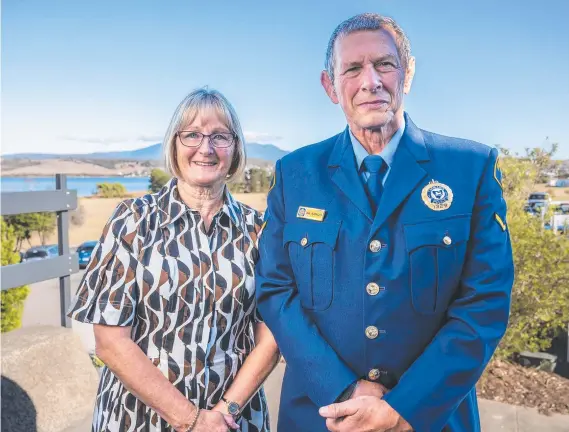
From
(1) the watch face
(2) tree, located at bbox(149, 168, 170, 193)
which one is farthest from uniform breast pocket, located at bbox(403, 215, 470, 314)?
(2) tree, located at bbox(149, 168, 170, 193)

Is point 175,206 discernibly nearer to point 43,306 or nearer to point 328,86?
point 328,86

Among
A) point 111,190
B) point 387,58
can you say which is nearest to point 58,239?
point 387,58

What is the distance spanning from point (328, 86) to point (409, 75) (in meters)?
0.26

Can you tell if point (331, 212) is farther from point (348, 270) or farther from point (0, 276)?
point (0, 276)

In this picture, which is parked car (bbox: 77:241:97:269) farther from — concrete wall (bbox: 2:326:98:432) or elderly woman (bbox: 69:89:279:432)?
elderly woman (bbox: 69:89:279:432)

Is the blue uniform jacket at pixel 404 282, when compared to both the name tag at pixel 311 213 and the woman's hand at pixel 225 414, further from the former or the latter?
the woman's hand at pixel 225 414

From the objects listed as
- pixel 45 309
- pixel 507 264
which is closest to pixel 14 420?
pixel 507 264

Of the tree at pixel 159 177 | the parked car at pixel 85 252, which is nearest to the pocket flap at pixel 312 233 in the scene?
the tree at pixel 159 177

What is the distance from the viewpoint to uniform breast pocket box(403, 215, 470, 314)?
1.42m

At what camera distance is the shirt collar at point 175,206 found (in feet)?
5.96

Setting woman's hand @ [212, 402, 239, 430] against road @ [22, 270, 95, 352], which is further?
road @ [22, 270, 95, 352]

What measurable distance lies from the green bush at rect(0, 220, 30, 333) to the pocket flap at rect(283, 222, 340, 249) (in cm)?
430

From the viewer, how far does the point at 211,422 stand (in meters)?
1.72

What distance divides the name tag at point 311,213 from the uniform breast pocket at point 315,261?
0.02 m
